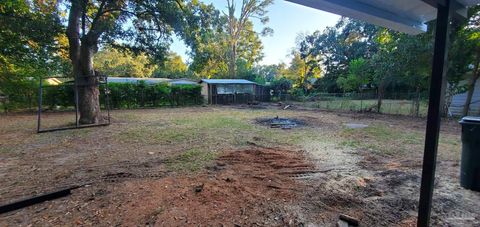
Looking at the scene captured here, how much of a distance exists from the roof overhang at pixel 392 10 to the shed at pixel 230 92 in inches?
755

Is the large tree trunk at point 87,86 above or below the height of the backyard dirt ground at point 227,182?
above

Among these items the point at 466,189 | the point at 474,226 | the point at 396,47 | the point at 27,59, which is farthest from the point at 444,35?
the point at 27,59

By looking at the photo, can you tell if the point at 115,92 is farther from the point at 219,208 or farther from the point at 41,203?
the point at 219,208

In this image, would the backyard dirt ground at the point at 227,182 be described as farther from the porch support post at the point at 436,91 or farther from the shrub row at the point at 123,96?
the shrub row at the point at 123,96

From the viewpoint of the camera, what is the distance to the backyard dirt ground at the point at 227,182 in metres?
2.42

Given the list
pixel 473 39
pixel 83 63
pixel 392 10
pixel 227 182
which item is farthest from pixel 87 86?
pixel 473 39

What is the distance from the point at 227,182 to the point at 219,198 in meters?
0.49

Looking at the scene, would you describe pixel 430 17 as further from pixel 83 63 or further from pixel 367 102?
pixel 367 102

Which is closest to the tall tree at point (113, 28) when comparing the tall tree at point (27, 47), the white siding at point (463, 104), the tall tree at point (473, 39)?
the tall tree at point (27, 47)

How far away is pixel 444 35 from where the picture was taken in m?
1.78

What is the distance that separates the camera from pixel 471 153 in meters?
2.99

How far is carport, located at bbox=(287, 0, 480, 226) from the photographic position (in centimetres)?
179

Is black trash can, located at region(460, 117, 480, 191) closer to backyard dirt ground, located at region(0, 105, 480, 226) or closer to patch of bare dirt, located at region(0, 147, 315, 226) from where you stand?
backyard dirt ground, located at region(0, 105, 480, 226)

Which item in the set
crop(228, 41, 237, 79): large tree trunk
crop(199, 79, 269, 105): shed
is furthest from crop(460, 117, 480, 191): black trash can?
crop(228, 41, 237, 79): large tree trunk
